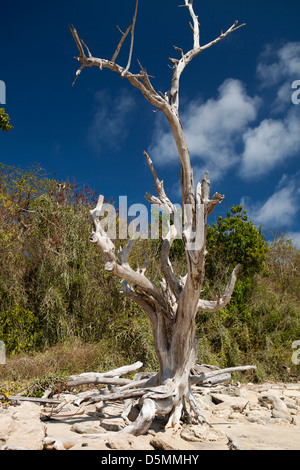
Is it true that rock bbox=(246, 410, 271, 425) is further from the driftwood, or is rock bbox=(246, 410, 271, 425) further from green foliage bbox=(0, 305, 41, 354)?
green foliage bbox=(0, 305, 41, 354)

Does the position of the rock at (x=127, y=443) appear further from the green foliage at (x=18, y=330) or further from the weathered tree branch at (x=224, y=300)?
the green foliage at (x=18, y=330)

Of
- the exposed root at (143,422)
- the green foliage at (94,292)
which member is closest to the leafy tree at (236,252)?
the green foliage at (94,292)

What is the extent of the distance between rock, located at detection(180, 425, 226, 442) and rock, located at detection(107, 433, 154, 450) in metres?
0.46

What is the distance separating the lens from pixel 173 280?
4441 millimetres

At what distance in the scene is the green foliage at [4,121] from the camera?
701 centimetres

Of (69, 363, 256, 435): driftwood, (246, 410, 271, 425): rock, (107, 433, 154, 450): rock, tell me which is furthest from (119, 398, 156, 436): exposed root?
(246, 410, 271, 425): rock

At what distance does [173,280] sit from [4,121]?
4729 millimetres

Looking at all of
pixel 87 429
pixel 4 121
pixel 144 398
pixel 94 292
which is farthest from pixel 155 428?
pixel 4 121

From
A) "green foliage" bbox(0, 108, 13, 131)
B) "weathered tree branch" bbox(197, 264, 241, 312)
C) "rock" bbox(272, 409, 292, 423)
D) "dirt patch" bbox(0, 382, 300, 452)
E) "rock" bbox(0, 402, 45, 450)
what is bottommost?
"rock" bbox(272, 409, 292, 423)

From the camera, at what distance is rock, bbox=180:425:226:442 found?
344 cm

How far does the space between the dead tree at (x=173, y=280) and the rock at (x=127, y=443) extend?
0.32 meters

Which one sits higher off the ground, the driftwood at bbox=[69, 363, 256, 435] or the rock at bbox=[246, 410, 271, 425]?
the driftwood at bbox=[69, 363, 256, 435]

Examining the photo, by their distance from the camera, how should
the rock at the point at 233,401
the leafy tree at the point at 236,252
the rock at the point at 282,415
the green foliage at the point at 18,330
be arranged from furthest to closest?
the leafy tree at the point at 236,252 → the green foliage at the point at 18,330 → the rock at the point at 233,401 → the rock at the point at 282,415
